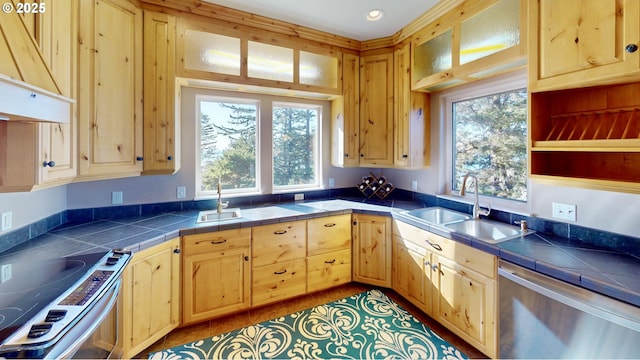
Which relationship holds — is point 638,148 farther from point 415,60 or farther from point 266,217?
point 266,217

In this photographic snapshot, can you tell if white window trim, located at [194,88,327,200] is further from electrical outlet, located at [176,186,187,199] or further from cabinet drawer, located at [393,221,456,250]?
cabinet drawer, located at [393,221,456,250]

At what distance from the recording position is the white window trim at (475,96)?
207cm

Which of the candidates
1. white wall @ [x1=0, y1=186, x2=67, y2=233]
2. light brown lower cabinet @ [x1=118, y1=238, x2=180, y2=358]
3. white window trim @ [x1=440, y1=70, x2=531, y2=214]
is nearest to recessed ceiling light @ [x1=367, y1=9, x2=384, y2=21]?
white window trim @ [x1=440, y1=70, x2=531, y2=214]

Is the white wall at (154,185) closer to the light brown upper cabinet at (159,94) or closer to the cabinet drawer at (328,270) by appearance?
the light brown upper cabinet at (159,94)

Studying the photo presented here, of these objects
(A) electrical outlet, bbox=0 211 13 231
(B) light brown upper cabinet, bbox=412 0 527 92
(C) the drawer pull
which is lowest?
(C) the drawer pull

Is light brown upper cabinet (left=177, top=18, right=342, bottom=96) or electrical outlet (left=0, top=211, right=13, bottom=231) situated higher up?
light brown upper cabinet (left=177, top=18, right=342, bottom=96)

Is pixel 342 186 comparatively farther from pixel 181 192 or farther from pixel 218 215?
pixel 181 192

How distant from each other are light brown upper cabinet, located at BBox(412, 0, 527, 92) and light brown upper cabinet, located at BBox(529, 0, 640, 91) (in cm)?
20

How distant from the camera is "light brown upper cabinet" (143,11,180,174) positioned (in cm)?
207

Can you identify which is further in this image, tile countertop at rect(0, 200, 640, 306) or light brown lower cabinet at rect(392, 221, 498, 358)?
light brown lower cabinet at rect(392, 221, 498, 358)

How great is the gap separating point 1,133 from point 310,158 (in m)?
2.46

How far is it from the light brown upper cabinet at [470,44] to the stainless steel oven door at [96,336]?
277cm

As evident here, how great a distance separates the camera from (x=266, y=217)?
2338 millimetres

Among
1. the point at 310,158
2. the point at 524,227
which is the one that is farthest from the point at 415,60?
A: the point at 524,227
